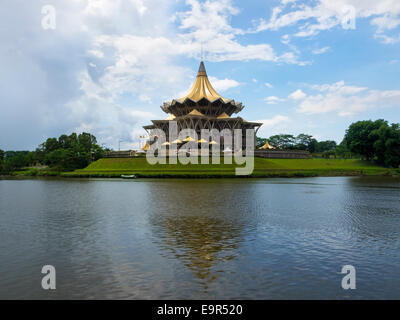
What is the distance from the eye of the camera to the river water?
6.92 m

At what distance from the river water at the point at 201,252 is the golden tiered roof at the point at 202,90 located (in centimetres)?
5570

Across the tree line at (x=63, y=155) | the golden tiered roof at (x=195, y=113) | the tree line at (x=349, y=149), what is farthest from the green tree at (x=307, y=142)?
the tree line at (x=63, y=155)

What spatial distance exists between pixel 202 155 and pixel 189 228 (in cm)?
4047

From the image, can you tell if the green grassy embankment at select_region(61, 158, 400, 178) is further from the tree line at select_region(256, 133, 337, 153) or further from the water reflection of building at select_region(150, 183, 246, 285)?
the tree line at select_region(256, 133, 337, 153)

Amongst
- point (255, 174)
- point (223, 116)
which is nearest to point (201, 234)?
point (255, 174)

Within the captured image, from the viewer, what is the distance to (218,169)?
153 ft

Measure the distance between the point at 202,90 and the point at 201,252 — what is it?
6637 centimetres

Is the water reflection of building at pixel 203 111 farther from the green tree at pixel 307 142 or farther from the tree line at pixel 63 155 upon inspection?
the green tree at pixel 307 142

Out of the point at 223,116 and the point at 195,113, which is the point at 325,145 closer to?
the point at 223,116

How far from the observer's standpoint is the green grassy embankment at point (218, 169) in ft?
149

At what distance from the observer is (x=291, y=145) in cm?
10438

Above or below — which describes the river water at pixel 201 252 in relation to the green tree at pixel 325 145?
below

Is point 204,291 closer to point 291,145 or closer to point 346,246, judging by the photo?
point 346,246
